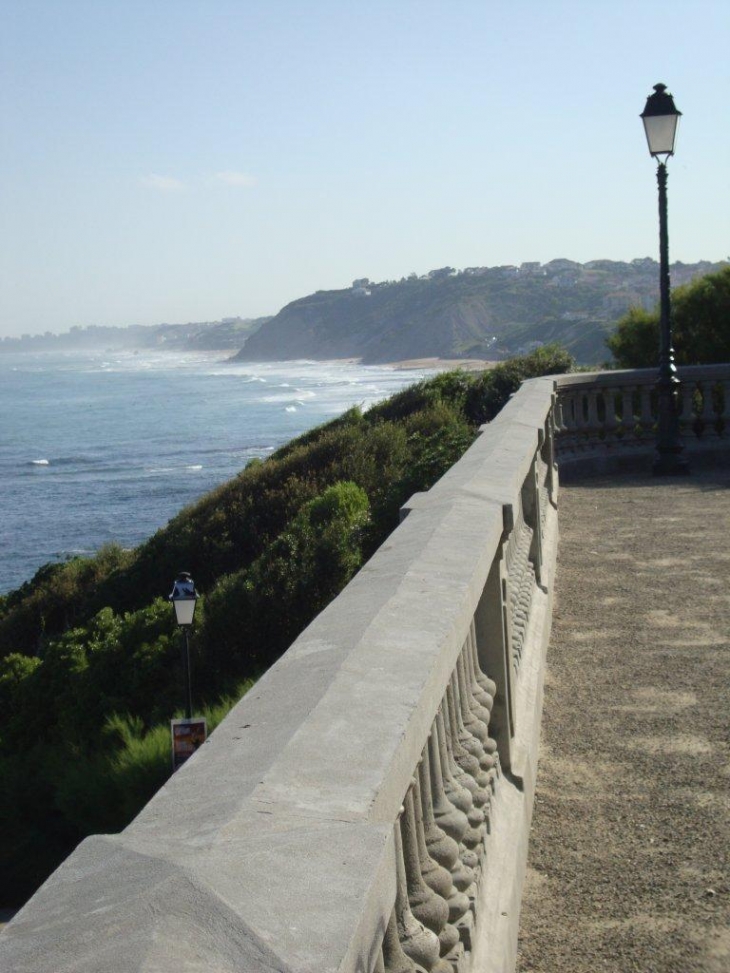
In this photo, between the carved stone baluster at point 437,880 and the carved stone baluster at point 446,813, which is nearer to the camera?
the carved stone baluster at point 437,880

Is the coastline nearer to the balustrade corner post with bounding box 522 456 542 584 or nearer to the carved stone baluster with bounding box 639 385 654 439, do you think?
the carved stone baluster with bounding box 639 385 654 439

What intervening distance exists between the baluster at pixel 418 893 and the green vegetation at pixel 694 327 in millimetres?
13614

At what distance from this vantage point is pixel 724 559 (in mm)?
7824

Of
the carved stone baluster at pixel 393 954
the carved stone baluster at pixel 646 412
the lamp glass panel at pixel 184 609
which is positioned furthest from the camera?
the carved stone baluster at pixel 646 412

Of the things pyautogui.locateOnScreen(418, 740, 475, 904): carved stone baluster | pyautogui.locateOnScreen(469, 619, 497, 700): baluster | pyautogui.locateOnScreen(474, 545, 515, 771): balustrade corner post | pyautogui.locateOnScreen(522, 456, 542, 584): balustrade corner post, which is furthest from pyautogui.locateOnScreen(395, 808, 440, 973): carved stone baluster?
pyautogui.locateOnScreen(522, 456, 542, 584): balustrade corner post

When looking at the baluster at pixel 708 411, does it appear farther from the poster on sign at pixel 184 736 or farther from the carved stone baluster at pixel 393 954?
the carved stone baluster at pixel 393 954

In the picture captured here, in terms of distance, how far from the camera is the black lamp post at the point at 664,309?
11914 millimetres

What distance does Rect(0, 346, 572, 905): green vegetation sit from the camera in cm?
1121

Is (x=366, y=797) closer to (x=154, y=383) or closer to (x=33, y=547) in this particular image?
A: (x=33, y=547)

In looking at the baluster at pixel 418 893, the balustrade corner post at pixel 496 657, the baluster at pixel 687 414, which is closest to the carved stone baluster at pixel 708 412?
the baluster at pixel 687 414

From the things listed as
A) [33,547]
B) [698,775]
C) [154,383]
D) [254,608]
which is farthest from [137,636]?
[154,383]

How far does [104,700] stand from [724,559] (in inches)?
320

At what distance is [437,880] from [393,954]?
439 millimetres

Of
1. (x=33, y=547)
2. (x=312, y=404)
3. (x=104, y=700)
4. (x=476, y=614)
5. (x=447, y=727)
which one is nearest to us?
(x=447, y=727)
